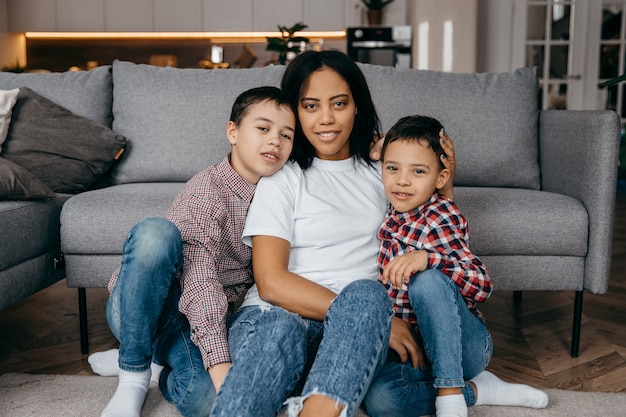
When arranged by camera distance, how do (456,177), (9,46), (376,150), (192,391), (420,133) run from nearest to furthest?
(192,391)
(420,133)
(376,150)
(456,177)
(9,46)

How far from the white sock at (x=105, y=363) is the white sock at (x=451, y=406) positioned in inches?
31.8

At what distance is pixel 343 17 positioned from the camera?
511cm

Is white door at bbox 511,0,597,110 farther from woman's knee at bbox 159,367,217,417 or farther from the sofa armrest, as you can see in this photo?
woman's knee at bbox 159,367,217,417

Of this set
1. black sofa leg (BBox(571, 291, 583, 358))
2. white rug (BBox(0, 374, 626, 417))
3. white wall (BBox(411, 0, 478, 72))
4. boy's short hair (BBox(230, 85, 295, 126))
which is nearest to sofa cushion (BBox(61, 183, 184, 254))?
white rug (BBox(0, 374, 626, 417))

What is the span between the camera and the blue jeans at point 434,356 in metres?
1.09

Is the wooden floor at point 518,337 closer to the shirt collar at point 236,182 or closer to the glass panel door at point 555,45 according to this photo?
the shirt collar at point 236,182

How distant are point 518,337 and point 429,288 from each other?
851 mm

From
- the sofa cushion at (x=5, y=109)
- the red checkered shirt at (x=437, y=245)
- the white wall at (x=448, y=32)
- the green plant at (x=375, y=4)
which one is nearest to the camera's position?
the red checkered shirt at (x=437, y=245)

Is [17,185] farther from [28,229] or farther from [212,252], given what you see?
[212,252]

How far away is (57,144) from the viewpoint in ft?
6.04

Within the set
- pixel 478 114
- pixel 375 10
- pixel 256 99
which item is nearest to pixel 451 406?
pixel 256 99

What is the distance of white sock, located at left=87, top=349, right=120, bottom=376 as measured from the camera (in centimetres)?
147

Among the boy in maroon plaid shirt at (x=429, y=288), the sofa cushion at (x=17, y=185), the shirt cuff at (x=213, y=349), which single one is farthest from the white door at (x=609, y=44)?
the shirt cuff at (x=213, y=349)

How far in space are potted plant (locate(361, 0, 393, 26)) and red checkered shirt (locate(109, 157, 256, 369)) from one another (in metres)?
4.07
